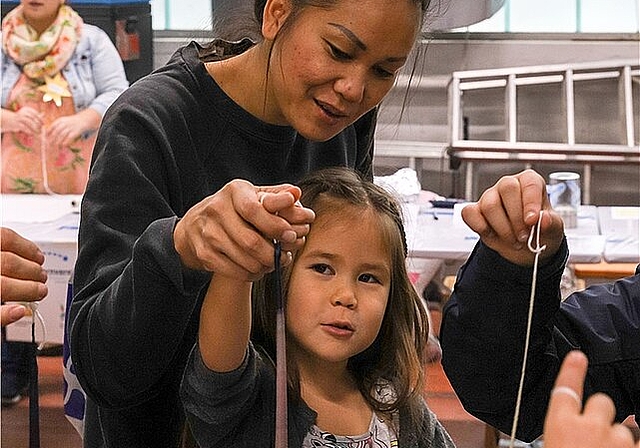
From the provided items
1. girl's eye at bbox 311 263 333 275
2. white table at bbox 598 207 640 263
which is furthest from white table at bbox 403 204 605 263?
girl's eye at bbox 311 263 333 275

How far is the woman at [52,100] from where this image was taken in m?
3.92

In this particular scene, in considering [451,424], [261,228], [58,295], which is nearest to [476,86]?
[451,424]

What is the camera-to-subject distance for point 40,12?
4.10 metres

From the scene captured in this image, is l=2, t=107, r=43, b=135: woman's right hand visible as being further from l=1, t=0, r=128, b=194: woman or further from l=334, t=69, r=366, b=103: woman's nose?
l=334, t=69, r=366, b=103: woman's nose

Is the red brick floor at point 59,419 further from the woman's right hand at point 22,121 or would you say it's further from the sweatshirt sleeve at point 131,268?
the sweatshirt sleeve at point 131,268

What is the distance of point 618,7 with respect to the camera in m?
5.05

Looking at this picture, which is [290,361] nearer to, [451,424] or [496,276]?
[496,276]

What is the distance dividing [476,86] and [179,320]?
3987 millimetres

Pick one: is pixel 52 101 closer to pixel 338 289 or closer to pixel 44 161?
pixel 44 161

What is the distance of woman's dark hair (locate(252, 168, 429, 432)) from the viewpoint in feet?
4.30

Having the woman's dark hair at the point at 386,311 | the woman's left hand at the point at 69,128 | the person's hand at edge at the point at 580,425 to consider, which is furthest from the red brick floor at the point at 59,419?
the person's hand at edge at the point at 580,425

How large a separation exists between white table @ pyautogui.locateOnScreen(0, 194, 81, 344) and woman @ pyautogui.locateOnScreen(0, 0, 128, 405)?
310 millimetres

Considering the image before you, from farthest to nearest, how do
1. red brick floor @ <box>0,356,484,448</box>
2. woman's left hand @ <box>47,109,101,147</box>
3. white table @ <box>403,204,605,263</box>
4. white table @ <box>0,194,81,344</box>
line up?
woman's left hand @ <box>47,109,101,147</box>, red brick floor @ <box>0,356,484,448</box>, white table @ <box>0,194,81,344</box>, white table @ <box>403,204,605,263</box>

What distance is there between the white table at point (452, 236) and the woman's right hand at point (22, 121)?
1383mm
